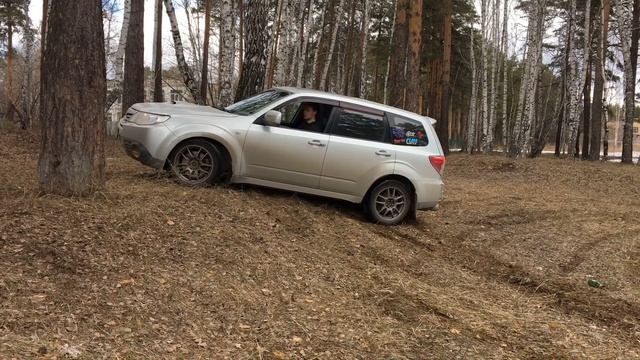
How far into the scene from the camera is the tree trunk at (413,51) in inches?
594

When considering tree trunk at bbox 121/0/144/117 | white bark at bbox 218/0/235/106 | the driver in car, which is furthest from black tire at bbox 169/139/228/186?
tree trunk at bbox 121/0/144/117

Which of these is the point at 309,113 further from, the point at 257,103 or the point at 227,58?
the point at 227,58

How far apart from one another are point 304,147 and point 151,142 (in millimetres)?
2035

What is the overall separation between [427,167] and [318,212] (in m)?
1.80

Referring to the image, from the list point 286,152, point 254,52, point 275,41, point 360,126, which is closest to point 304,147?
point 286,152

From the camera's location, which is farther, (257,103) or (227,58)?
(227,58)

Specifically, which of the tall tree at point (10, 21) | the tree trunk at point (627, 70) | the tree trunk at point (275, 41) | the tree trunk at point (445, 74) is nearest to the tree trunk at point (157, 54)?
the tree trunk at point (275, 41)

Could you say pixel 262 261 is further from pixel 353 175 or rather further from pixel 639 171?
pixel 639 171

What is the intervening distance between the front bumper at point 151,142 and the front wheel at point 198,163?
8.3 inches

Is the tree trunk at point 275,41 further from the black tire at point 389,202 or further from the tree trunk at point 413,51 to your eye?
the black tire at point 389,202

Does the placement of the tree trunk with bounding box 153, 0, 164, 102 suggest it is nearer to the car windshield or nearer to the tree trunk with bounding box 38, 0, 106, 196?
the car windshield

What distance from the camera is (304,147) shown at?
7.68m

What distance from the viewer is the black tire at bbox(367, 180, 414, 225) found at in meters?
8.06

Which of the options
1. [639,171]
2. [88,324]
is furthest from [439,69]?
[88,324]
